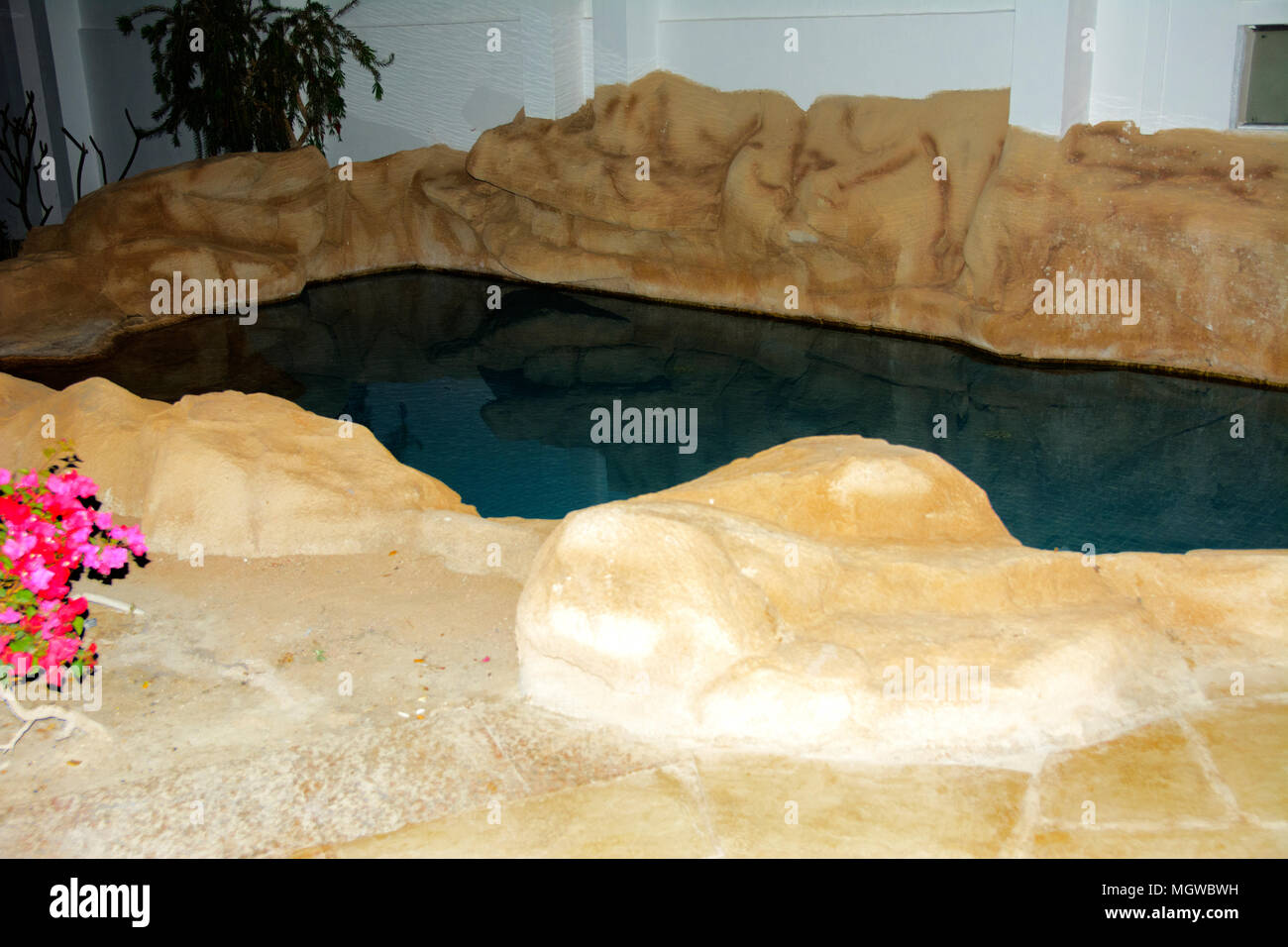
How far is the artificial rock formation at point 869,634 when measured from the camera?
3.84 metres

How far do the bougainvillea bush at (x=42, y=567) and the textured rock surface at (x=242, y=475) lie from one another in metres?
1.45

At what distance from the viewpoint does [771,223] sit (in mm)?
13172

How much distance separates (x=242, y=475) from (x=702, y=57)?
11279 mm

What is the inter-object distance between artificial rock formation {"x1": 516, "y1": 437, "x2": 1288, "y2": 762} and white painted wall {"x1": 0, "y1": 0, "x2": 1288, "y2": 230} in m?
8.26

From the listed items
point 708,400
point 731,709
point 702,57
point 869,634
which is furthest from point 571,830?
point 702,57

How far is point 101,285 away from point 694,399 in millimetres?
7771

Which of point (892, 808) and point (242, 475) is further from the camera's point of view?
point (242, 475)

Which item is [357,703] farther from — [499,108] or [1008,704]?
[499,108]

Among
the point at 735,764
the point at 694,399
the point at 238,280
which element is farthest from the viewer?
the point at 238,280

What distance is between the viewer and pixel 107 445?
19.9 ft

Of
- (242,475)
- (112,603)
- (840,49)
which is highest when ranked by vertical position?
(840,49)

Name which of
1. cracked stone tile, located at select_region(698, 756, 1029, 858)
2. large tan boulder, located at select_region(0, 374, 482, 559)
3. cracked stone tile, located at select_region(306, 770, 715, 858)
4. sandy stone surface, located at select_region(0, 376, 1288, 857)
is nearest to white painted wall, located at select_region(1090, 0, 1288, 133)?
sandy stone surface, located at select_region(0, 376, 1288, 857)

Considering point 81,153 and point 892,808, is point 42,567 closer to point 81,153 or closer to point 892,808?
point 892,808

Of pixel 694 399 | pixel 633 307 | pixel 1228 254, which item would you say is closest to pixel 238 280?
pixel 633 307
